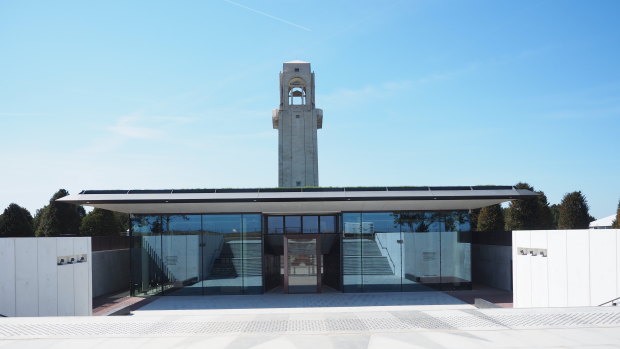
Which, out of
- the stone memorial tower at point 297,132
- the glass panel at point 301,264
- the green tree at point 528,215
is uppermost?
the stone memorial tower at point 297,132

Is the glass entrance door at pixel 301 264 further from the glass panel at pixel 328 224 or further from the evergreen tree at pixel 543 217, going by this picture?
the evergreen tree at pixel 543 217

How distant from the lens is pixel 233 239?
28.5m

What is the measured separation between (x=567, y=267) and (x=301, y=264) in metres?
14.9

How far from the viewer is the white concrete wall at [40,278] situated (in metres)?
16.3

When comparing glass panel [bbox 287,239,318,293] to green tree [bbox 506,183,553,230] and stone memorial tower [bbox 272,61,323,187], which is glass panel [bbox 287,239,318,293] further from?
green tree [bbox 506,183,553,230]

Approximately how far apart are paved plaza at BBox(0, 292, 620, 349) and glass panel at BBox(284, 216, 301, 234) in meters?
16.7

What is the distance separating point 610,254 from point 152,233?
900 inches

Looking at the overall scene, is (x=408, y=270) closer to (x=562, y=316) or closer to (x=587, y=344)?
(x=562, y=316)

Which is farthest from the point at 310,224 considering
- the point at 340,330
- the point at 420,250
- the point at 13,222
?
the point at 13,222

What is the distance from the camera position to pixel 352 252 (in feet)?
94.0

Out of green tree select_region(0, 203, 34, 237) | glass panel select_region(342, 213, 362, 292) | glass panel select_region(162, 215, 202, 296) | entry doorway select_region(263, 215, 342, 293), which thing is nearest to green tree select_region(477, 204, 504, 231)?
entry doorway select_region(263, 215, 342, 293)

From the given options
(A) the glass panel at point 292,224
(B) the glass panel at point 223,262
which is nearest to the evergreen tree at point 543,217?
(A) the glass panel at point 292,224

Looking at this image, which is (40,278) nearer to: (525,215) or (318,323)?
(318,323)

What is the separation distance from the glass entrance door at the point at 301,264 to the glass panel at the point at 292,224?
3.43 meters
